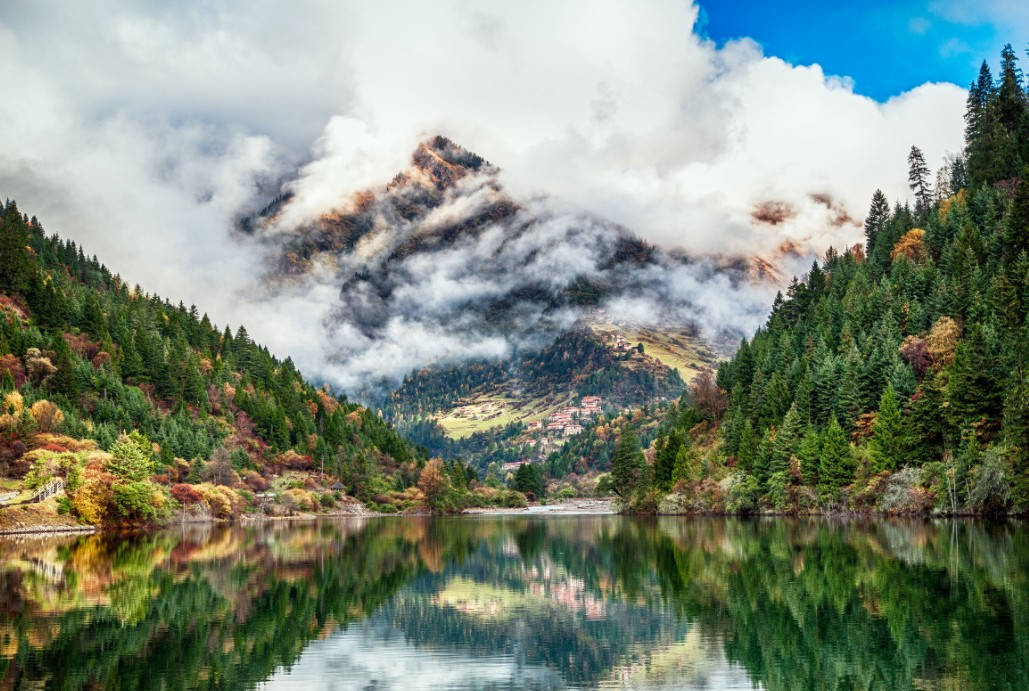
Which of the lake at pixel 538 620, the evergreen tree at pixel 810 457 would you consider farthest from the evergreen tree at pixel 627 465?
the lake at pixel 538 620

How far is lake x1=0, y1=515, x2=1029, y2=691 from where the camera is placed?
86.9 ft

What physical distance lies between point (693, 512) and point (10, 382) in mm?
111730

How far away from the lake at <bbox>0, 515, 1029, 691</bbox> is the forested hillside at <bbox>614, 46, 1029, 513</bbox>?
27.5 m

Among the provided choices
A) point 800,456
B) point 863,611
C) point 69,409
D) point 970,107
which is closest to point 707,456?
point 800,456

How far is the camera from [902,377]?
374 ft

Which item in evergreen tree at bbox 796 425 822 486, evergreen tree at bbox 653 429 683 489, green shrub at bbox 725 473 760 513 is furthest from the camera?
evergreen tree at bbox 653 429 683 489

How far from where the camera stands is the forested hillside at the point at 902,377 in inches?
3664

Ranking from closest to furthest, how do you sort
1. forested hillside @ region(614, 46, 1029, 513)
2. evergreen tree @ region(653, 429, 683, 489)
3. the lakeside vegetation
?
forested hillside @ region(614, 46, 1029, 513), the lakeside vegetation, evergreen tree @ region(653, 429, 683, 489)

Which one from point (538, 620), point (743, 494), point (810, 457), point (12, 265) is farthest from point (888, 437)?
point (12, 265)

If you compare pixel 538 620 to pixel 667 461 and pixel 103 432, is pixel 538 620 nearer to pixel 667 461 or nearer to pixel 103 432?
pixel 103 432

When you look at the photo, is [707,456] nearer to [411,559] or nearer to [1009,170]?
[1009,170]

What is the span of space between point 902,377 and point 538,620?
9082cm

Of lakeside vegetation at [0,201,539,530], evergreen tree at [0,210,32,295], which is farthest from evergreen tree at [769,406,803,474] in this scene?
evergreen tree at [0,210,32,295]

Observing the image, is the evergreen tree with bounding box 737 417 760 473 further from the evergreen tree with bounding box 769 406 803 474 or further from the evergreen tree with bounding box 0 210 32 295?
the evergreen tree with bounding box 0 210 32 295
